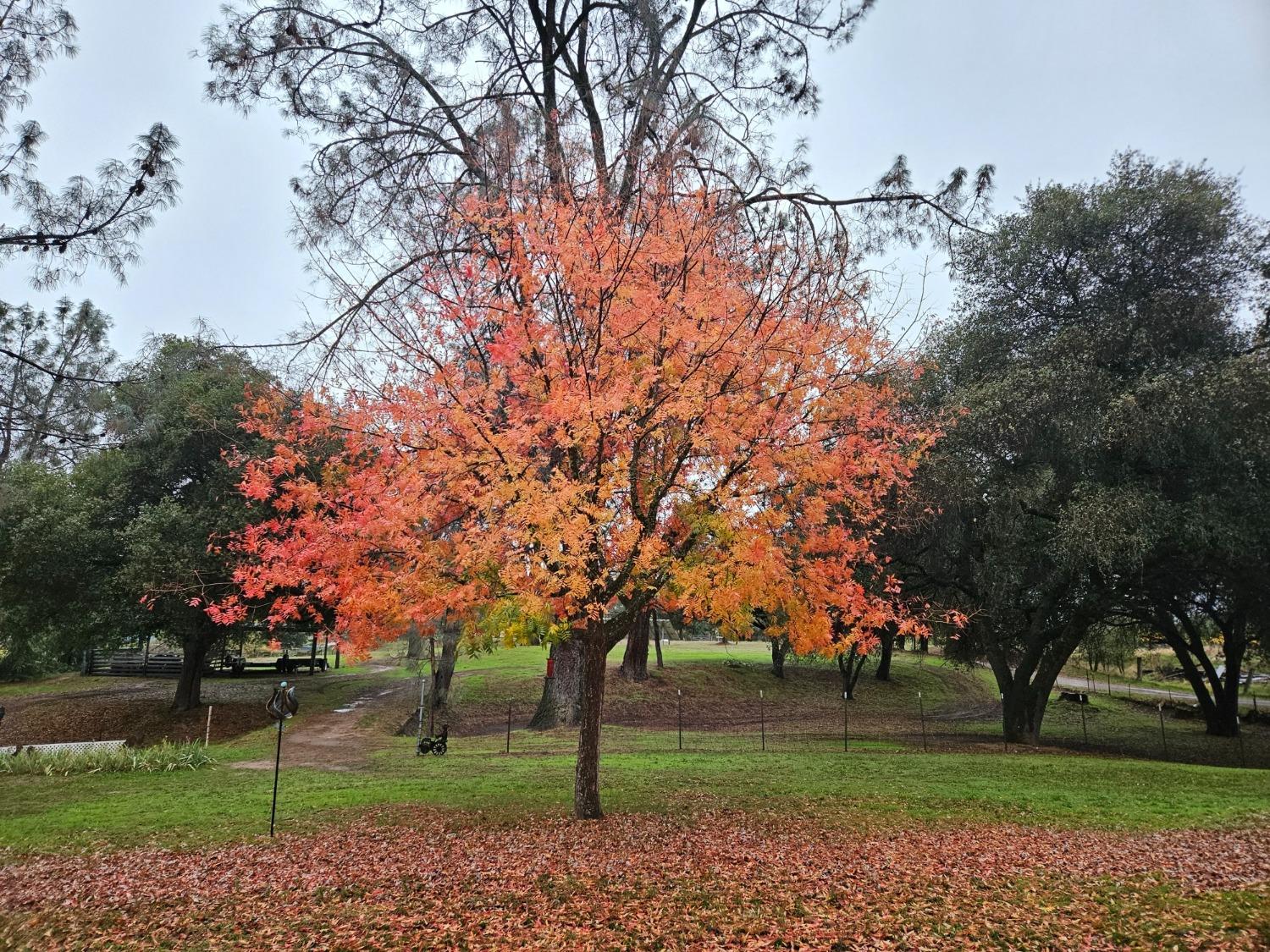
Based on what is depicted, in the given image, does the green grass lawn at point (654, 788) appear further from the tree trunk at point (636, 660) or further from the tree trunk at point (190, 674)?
the tree trunk at point (636, 660)

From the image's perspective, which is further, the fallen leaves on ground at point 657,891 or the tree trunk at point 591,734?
the tree trunk at point 591,734

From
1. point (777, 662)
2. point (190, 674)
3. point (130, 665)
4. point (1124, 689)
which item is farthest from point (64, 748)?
point (1124, 689)

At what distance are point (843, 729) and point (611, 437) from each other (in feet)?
58.2

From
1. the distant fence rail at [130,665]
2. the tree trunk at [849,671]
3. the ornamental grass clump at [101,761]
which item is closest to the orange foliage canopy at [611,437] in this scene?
the ornamental grass clump at [101,761]

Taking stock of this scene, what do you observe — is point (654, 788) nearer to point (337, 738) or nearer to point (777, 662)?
point (337, 738)

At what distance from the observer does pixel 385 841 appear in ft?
27.3

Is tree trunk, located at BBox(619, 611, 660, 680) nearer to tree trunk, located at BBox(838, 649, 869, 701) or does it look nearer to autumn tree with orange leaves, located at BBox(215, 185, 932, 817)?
tree trunk, located at BBox(838, 649, 869, 701)

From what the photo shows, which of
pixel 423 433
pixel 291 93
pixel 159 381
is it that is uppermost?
pixel 291 93

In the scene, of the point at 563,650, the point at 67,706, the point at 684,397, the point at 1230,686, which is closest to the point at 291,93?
the point at 684,397

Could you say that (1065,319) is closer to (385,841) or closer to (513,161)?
(513,161)

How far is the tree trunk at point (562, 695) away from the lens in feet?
61.6

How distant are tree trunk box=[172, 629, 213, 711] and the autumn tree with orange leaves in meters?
16.3

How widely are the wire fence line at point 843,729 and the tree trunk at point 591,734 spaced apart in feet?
23.4

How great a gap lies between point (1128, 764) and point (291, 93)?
21.5m
